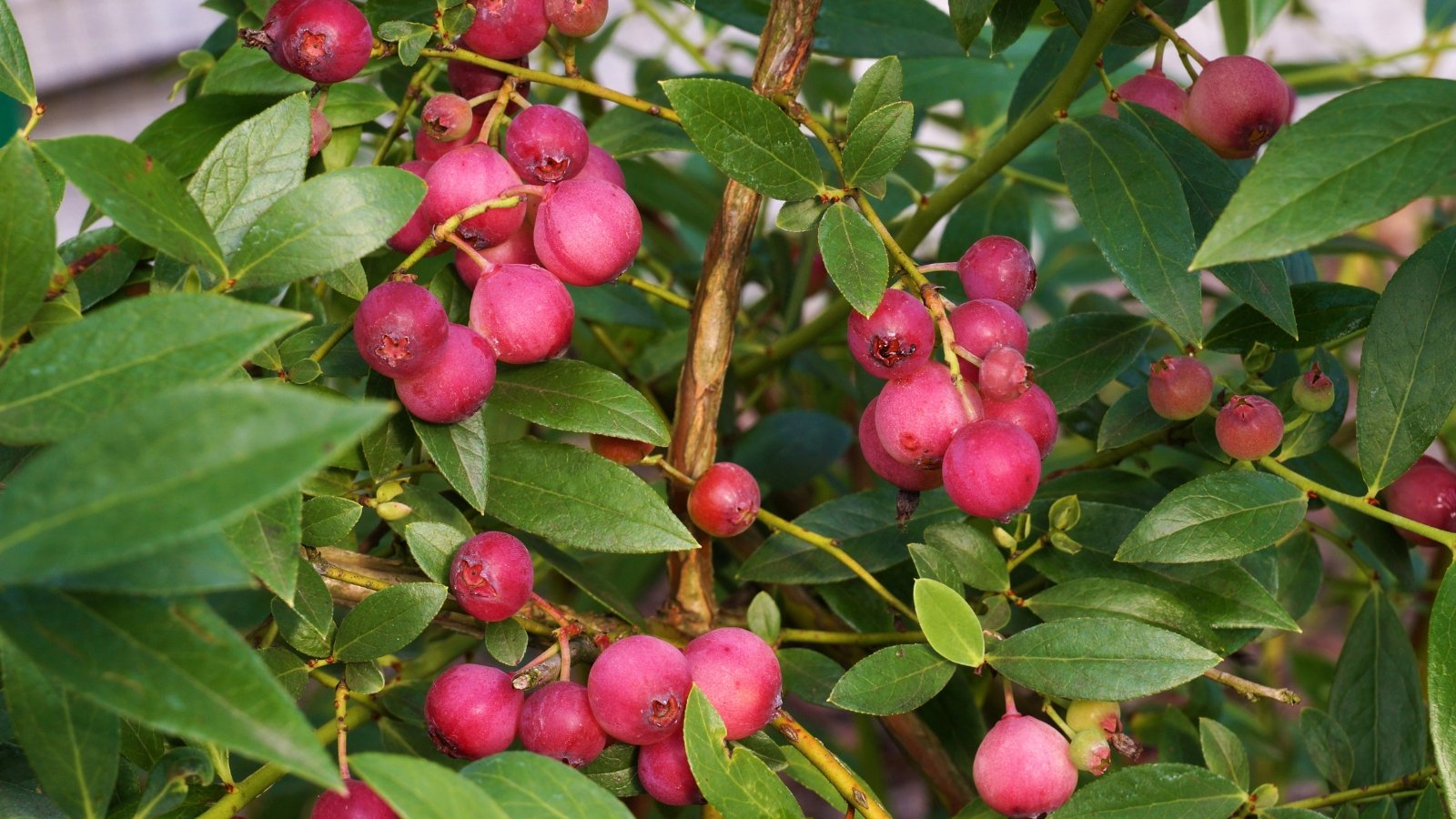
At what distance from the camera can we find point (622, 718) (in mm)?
464

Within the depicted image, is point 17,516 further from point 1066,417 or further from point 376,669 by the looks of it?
point 1066,417

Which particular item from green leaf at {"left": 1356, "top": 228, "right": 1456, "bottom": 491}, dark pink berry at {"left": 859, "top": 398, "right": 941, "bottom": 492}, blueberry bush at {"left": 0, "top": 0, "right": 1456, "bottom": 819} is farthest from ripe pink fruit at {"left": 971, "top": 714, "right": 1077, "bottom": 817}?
green leaf at {"left": 1356, "top": 228, "right": 1456, "bottom": 491}

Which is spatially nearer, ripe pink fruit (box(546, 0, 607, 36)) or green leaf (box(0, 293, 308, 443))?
green leaf (box(0, 293, 308, 443))

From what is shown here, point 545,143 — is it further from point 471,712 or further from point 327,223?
point 471,712

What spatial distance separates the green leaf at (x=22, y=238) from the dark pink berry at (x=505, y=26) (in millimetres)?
188

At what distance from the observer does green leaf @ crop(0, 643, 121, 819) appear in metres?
0.38

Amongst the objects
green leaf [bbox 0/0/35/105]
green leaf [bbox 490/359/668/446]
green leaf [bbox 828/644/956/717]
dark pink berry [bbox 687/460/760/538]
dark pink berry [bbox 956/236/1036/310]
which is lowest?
green leaf [bbox 828/644/956/717]

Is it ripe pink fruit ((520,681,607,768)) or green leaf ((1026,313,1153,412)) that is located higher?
green leaf ((1026,313,1153,412))

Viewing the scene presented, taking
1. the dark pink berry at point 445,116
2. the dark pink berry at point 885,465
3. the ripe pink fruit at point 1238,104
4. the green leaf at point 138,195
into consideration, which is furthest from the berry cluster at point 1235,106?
the green leaf at point 138,195

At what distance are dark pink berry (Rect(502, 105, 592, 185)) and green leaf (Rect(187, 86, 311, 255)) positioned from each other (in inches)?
3.3

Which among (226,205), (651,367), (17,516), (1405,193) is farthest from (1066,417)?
(17,516)

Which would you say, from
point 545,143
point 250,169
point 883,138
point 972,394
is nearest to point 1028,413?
point 972,394

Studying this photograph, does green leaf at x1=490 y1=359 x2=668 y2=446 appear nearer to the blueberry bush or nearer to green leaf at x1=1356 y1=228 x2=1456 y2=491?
the blueberry bush

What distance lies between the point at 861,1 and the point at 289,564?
0.54 metres
